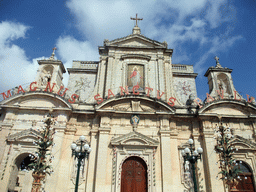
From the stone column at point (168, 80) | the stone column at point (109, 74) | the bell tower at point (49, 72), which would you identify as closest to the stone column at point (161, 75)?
the stone column at point (168, 80)

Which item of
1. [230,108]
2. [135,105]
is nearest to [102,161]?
[135,105]

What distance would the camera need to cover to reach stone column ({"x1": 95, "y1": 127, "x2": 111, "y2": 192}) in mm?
14915

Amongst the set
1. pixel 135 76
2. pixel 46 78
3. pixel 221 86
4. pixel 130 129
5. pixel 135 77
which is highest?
pixel 135 76

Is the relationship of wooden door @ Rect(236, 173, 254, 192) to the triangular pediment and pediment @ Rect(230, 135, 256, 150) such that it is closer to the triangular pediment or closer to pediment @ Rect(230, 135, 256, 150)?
pediment @ Rect(230, 135, 256, 150)

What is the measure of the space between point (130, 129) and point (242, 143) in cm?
870

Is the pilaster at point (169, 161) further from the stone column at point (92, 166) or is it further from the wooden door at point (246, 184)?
the stone column at point (92, 166)

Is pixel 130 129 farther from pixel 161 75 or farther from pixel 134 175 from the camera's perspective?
pixel 161 75

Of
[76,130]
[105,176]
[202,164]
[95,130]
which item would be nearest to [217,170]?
[202,164]

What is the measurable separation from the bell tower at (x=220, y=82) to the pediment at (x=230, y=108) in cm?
133

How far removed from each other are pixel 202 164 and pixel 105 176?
23.9 feet

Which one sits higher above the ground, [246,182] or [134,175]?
[134,175]

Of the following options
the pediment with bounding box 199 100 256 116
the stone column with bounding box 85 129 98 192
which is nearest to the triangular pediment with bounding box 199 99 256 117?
the pediment with bounding box 199 100 256 116

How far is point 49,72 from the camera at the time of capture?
2072 centimetres

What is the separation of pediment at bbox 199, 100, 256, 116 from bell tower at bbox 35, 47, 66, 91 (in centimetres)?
1373
